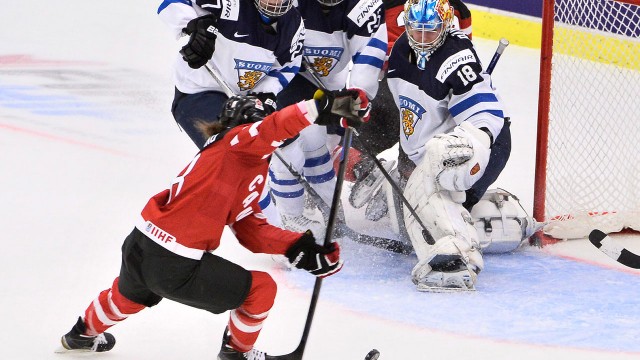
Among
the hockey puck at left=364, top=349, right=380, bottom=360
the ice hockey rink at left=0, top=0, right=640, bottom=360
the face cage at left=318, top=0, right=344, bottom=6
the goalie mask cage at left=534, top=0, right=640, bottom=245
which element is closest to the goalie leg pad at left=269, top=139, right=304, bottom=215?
the ice hockey rink at left=0, top=0, right=640, bottom=360

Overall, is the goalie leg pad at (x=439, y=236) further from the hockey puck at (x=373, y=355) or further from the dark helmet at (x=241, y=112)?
the dark helmet at (x=241, y=112)

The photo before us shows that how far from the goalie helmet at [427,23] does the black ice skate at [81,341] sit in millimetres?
1482

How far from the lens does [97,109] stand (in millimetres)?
5699

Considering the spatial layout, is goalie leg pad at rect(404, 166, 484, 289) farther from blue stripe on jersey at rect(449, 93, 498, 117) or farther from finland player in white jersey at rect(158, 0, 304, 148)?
finland player in white jersey at rect(158, 0, 304, 148)

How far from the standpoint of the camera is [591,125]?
474 cm

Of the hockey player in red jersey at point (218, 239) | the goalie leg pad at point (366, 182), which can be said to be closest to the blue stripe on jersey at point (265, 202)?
the goalie leg pad at point (366, 182)

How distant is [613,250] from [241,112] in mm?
1642

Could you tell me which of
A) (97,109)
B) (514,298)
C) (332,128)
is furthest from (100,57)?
(514,298)

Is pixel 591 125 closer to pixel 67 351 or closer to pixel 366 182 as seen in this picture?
pixel 366 182

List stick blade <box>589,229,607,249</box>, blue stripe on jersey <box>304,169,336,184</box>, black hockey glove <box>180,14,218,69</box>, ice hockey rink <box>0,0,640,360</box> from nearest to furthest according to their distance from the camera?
ice hockey rink <box>0,0,640,360</box> → black hockey glove <box>180,14,218,69</box> → stick blade <box>589,229,607,249</box> → blue stripe on jersey <box>304,169,336,184</box>

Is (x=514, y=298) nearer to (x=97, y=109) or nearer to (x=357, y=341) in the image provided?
(x=357, y=341)

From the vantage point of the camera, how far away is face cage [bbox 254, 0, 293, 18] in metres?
3.73

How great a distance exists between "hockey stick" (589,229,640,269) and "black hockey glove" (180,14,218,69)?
1465mm

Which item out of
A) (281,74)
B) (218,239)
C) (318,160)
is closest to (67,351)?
(218,239)
